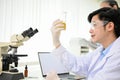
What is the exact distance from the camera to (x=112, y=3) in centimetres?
279

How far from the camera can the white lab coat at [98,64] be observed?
1.54 metres

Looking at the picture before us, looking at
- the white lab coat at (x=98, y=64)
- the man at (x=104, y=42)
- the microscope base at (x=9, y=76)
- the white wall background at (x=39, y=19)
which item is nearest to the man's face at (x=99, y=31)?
the man at (x=104, y=42)

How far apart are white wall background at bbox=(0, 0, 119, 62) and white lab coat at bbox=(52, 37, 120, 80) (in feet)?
3.65

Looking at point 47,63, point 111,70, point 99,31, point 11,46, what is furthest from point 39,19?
point 111,70

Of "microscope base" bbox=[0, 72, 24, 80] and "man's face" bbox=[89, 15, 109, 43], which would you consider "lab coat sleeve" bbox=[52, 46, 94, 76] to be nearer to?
"man's face" bbox=[89, 15, 109, 43]

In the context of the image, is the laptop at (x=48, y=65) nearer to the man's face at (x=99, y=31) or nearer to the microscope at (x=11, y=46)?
the microscope at (x=11, y=46)

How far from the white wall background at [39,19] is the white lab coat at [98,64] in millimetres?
1114

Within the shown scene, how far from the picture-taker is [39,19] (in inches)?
123

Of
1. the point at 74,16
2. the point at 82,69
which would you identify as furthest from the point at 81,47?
the point at 82,69

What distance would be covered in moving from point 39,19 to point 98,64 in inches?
63.3

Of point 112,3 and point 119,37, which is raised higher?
point 112,3

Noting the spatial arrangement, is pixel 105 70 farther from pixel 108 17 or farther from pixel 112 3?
pixel 112 3

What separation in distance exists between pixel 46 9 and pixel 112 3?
959mm

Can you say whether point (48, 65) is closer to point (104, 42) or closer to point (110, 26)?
point (104, 42)
